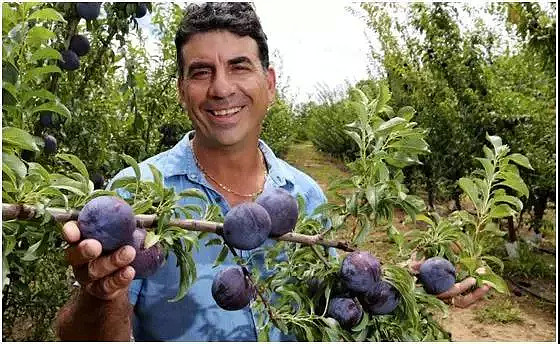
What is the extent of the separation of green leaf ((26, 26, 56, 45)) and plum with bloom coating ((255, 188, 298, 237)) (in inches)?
18.0

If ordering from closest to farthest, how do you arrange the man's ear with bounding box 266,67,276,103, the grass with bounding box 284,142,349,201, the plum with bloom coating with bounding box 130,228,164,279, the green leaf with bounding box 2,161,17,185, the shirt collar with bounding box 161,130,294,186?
the green leaf with bounding box 2,161,17,185, the plum with bloom coating with bounding box 130,228,164,279, the shirt collar with bounding box 161,130,294,186, the man's ear with bounding box 266,67,276,103, the grass with bounding box 284,142,349,201

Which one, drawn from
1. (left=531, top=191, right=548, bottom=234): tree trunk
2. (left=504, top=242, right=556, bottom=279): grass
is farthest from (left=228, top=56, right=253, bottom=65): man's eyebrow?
(left=531, top=191, right=548, bottom=234): tree trunk

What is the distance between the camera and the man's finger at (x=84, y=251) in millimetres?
770

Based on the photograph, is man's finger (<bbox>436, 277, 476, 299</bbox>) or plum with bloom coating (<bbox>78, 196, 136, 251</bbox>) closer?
plum with bloom coating (<bbox>78, 196, 136, 251</bbox>)

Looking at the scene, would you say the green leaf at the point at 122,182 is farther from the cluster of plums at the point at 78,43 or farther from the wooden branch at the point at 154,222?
the cluster of plums at the point at 78,43

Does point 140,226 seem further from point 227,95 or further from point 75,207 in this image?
point 227,95

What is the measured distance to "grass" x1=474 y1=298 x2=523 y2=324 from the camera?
3.86 meters

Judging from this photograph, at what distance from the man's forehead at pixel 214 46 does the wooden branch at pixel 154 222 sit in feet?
1.75

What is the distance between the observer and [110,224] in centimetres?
76

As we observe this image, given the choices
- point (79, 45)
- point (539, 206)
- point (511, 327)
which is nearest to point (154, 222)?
point (79, 45)

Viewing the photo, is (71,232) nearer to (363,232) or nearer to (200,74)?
(363,232)

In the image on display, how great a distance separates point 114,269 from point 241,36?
2.30 ft

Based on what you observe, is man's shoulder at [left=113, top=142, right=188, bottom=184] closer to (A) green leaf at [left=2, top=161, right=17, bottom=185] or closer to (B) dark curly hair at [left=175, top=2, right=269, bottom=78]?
(B) dark curly hair at [left=175, top=2, right=269, bottom=78]

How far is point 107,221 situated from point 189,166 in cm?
66
